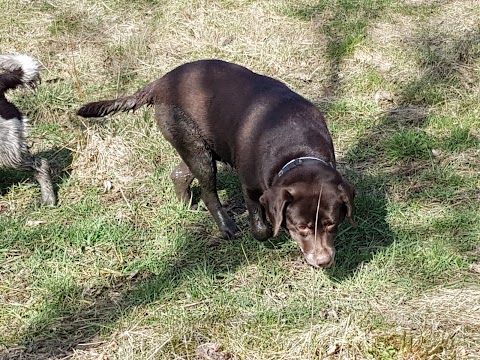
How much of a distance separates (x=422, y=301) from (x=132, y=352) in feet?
5.63

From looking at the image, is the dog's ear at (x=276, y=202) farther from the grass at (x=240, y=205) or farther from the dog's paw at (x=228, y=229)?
the dog's paw at (x=228, y=229)

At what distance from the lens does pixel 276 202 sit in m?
3.85

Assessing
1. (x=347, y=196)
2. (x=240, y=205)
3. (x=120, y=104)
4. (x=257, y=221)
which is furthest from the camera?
(x=240, y=205)

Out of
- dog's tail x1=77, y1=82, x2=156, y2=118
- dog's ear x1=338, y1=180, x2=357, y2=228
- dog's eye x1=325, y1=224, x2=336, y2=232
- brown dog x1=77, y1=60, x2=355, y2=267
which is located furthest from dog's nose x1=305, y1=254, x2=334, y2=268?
dog's tail x1=77, y1=82, x2=156, y2=118

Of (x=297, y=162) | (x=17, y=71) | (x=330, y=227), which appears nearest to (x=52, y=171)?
(x=17, y=71)

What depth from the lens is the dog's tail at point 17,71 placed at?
558 centimetres

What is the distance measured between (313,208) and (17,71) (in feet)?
10.2

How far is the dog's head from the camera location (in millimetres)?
3832

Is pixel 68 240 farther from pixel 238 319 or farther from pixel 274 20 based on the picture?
pixel 274 20

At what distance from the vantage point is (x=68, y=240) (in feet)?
15.9

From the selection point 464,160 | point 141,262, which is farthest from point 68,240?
point 464,160

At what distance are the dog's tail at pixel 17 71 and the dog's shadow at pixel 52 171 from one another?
648 mm

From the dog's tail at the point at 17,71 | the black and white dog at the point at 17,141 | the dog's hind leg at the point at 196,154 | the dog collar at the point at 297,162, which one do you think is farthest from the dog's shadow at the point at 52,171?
the dog collar at the point at 297,162

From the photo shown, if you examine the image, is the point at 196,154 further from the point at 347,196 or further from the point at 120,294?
the point at 347,196
